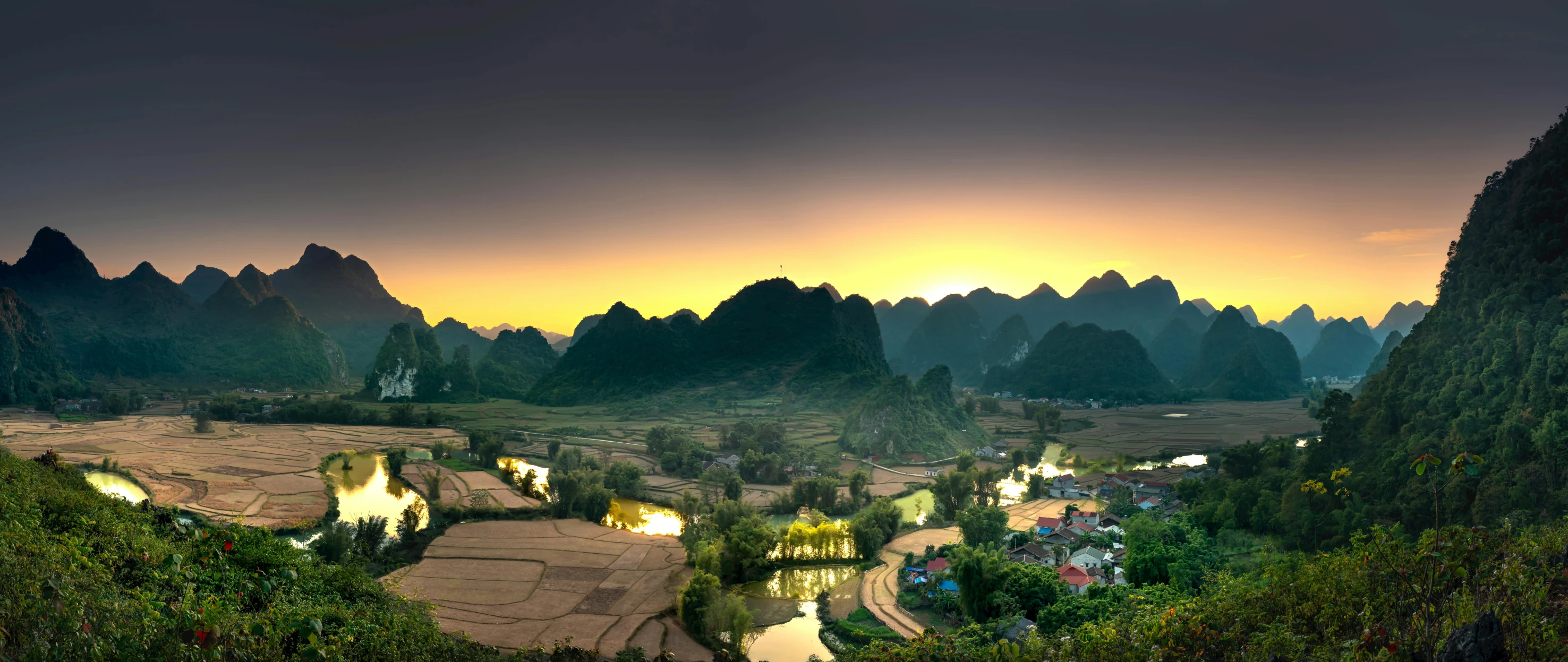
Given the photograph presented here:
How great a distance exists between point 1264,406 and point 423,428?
8577 cm

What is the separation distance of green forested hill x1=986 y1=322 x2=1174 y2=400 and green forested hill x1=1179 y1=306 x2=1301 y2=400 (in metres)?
7.63

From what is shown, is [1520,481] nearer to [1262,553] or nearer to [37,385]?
[1262,553]

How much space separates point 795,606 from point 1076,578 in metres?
8.01

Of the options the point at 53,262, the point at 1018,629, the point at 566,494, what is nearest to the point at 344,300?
the point at 53,262

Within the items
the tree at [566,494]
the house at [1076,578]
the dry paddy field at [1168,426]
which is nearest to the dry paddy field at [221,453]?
the tree at [566,494]

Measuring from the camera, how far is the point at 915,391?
5012 centimetres

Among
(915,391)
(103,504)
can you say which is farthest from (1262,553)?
(915,391)

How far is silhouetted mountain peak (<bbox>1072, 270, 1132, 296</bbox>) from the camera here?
16062cm

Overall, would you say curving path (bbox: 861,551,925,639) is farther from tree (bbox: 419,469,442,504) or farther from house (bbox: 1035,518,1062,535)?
tree (bbox: 419,469,442,504)

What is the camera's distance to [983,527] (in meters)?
24.0

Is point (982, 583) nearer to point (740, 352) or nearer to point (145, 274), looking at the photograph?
point (740, 352)

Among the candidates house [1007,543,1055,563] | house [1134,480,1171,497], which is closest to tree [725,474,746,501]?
house [1007,543,1055,563]

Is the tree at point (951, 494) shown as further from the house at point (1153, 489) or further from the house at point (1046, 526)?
the house at point (1153, 489)

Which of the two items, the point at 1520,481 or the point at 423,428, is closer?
the point at 1520,481
